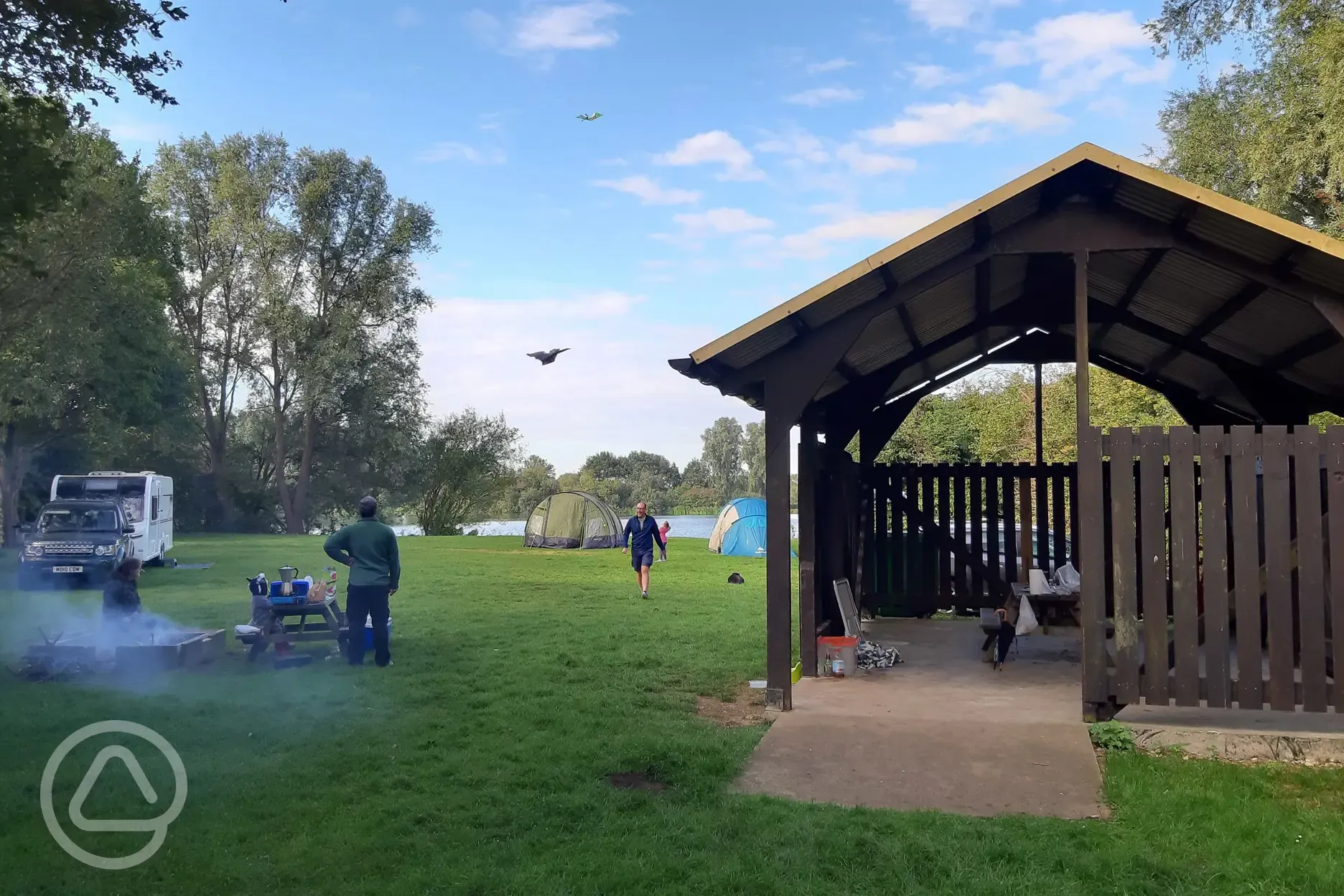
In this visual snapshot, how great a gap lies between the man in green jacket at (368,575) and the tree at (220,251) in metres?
34.3

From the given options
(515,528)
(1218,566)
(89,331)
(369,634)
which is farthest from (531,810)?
(515,528)

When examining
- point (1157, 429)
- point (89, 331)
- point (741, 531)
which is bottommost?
point (741, 531)

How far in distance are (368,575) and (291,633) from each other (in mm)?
1489

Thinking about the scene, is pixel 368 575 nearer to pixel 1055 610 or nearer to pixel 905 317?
pixel 905 317

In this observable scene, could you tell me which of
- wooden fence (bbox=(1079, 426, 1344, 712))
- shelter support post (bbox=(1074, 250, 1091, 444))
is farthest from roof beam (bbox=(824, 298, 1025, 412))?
wooden fence (bbox=(1079, 426, 1344, 712))

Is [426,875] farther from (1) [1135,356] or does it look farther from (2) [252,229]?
(2) [252,229]

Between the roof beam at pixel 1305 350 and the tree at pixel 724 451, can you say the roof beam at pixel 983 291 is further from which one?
the tree at pixel 724 451

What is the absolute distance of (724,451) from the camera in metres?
95.0

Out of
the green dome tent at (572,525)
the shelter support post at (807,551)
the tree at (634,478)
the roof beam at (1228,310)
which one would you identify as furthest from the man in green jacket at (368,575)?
the tree at (634,478)

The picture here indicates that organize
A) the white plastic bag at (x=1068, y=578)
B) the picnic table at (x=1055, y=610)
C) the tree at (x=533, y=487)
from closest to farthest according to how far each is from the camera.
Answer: the picnic table at (x=1055, y=610) → the white plastic bag at (x=1068, y=578) → the tree at (x=533, y=487)

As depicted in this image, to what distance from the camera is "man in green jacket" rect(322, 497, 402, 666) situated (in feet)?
29.1

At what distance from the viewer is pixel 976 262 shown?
708cm

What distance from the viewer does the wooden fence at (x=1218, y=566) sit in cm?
604

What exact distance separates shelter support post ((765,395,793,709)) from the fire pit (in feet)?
18.0
